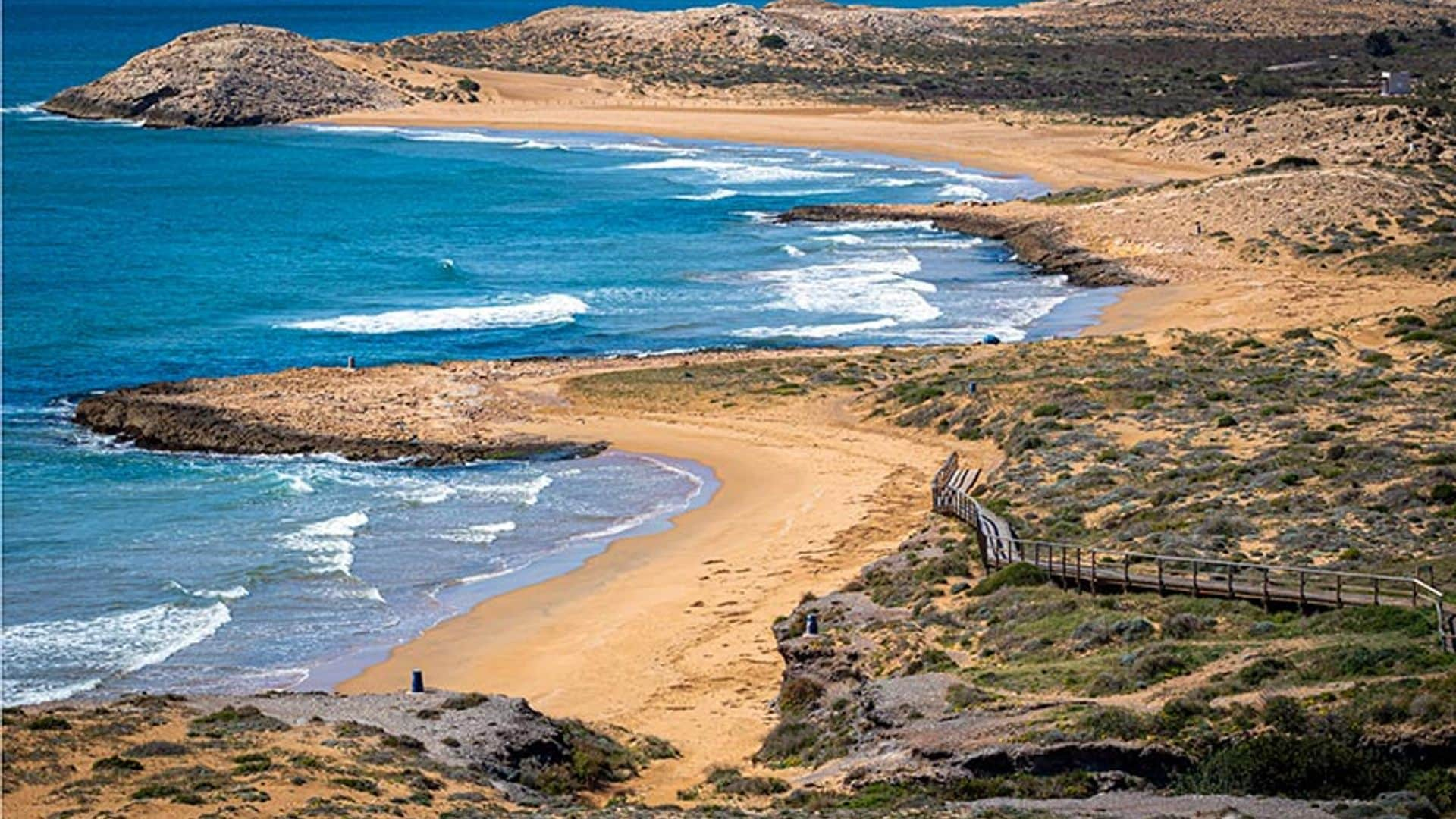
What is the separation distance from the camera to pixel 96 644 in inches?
1245

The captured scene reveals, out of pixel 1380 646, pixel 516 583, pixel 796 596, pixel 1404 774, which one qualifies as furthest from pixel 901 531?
pixel 1404 774

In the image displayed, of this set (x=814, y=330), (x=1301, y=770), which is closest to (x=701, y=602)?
(x=1301, y=770)

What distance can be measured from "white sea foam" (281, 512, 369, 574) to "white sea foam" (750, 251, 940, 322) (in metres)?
24.3

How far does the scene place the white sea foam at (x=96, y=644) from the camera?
29578 millimetres

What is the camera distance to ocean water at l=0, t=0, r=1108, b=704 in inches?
1334

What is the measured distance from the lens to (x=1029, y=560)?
99.4 feet

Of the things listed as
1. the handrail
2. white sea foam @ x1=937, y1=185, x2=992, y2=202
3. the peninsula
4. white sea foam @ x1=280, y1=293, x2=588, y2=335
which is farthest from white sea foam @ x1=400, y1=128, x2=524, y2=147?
the handrail

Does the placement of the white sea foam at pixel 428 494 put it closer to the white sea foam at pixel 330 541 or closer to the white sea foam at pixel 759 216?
the white sea foam at pixel 330 541

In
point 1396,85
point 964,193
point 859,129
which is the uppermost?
point 1396,85

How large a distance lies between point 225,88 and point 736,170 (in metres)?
39.4

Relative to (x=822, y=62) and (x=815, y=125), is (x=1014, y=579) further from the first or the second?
(x=822, y=62)

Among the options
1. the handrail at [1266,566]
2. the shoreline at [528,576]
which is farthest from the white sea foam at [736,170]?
the handrail at [1266,566]

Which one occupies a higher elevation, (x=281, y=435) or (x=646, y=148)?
(x=646, y=148)

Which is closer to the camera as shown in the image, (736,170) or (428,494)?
(428,494)
